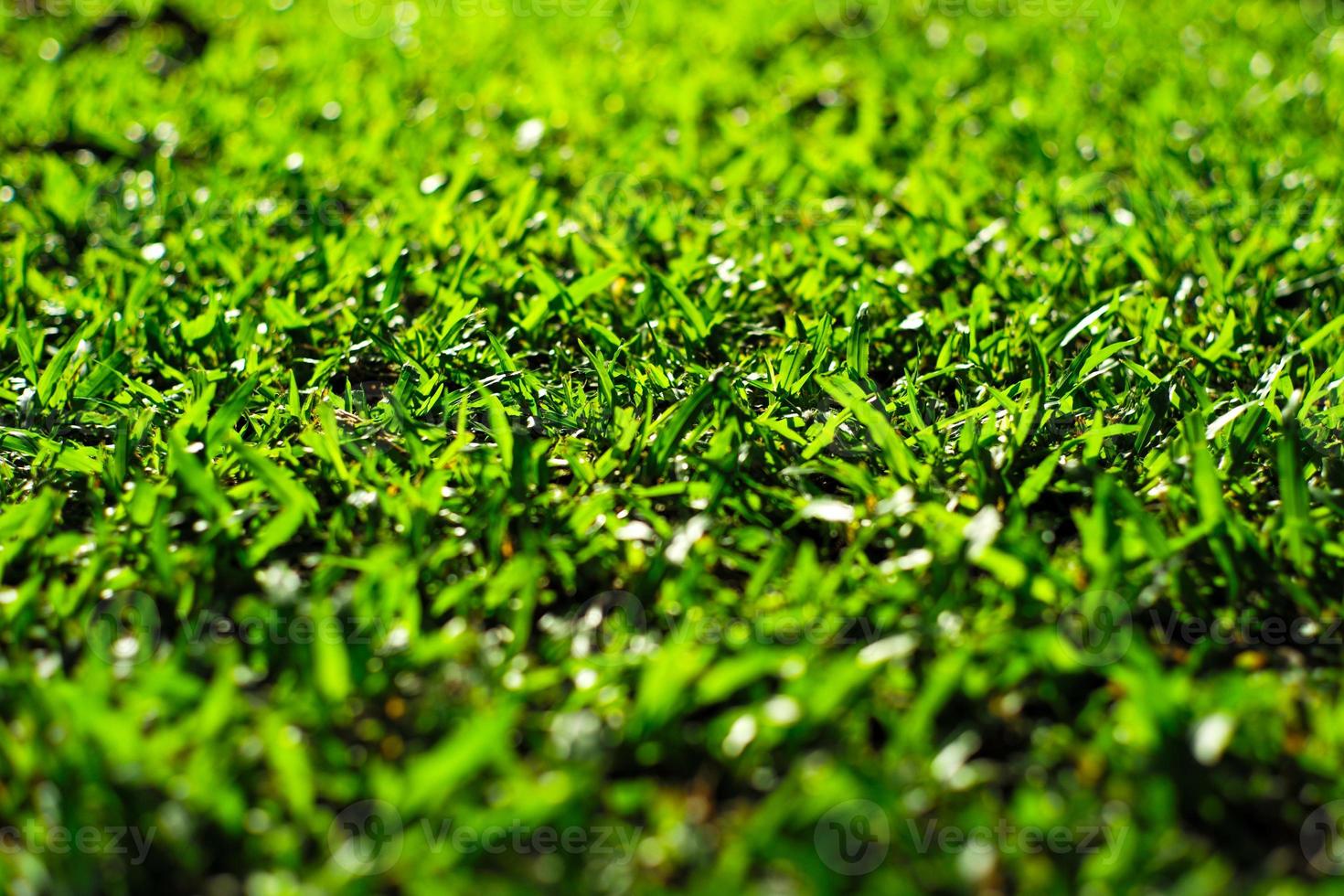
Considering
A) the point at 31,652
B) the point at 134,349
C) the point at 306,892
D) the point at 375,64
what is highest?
the point at 375,64

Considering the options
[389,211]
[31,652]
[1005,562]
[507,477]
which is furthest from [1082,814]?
[389,211]

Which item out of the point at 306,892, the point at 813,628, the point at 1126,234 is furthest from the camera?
the point at 1126,234

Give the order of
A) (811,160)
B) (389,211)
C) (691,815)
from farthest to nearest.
A: (811,160), (389,211), (691,815)

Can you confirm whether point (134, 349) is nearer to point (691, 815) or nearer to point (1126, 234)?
point (691, 815)

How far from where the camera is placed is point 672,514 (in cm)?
178

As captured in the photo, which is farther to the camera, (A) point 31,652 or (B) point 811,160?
(B) point 811,160

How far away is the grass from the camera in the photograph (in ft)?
4.07

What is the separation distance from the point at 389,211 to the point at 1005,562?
6.32 feet

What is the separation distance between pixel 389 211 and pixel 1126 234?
176 centimetres

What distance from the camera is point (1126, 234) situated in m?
2.69

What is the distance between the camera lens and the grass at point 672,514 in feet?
4.07

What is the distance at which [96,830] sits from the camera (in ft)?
4.00

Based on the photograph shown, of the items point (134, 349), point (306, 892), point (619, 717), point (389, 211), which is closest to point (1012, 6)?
point (389, 211)

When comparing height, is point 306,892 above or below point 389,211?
below
